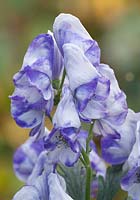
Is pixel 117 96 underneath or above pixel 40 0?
above

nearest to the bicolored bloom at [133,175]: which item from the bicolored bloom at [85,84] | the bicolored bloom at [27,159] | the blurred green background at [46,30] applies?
the bicolored bloom at [85,84]

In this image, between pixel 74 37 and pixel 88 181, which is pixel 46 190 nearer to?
pixel 88 181

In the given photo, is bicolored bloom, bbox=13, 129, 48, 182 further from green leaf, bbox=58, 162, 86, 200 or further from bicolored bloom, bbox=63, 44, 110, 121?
bicolored bloom, bbox=63, 44, 110, 121

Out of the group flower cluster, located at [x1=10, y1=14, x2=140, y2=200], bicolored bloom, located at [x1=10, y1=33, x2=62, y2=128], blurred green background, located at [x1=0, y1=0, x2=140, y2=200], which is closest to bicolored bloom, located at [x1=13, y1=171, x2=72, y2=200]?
flower cluster, located at [x1=10, y1=14, x2=140, y2=200]

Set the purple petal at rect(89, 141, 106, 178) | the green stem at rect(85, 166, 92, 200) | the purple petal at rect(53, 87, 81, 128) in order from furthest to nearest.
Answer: the purple petal at rect(89, 141, 106, 178) < the green stem at rect(85, 166, 92, 200) < the purple petal at rect(53, 87, 81, 128)

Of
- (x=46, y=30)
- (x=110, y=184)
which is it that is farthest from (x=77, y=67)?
(x=46, y=30)

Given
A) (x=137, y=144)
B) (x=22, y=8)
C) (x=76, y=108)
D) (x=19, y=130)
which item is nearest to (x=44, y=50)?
(x=76, y=108)

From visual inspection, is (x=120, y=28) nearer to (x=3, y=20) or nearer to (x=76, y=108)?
(x=3, y=20)
